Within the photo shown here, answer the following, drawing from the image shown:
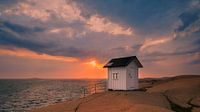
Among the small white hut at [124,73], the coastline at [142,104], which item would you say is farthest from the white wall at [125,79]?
the coastline at [142,104]

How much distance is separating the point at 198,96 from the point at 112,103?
600 inches

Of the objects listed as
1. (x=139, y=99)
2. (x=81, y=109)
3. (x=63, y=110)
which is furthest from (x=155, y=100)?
(x=63, y=110)

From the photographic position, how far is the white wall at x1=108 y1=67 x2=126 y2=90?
40.5 metres

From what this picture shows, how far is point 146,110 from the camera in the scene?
2330 cm

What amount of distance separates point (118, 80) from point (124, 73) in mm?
1983

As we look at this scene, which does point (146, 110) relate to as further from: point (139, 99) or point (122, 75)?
point (122, 75)

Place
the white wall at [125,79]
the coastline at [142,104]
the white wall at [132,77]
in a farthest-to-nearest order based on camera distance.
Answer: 1. the white wall at [132,77]
2. the white wall at [125,79]
3. the coastline at [142,104]

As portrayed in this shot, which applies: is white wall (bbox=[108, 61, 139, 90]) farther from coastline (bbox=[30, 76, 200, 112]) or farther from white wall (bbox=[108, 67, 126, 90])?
coastline (bbox=[30, 76, 200, 112])

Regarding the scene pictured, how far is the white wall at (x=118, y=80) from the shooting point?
133ft

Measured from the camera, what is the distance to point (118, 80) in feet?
136

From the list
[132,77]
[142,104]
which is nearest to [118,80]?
[132,77]

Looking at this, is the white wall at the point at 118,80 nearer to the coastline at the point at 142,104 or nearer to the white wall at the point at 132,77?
the white wall at the point at 132,77

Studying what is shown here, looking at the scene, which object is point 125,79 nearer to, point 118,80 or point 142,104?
point 118,80

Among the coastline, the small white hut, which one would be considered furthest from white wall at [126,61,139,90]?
the coastline
